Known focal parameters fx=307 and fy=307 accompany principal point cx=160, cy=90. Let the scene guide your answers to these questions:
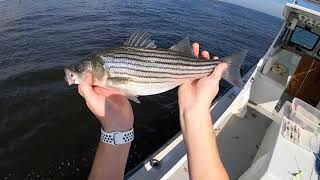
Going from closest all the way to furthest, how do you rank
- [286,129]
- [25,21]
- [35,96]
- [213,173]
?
1. [213,173]
2. [286,129]
3. [35,96]
4. [25,21]

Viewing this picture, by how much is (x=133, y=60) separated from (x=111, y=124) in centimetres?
80

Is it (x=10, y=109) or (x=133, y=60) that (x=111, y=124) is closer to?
(x=133, y=60)

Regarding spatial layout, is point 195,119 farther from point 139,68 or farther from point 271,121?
point 271,121

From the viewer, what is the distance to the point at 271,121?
26.3 ft

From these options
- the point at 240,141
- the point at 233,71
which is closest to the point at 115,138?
the point at 233,71

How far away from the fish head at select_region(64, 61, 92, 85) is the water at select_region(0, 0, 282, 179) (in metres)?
4.29

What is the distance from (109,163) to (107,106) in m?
0.61

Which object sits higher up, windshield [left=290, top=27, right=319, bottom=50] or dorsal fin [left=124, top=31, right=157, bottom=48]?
dorsal fin [left=124, top=31, right=157, bottom=48]

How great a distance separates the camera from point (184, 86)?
10.6 ft

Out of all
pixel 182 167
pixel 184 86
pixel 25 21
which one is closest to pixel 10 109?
pixel 182 167

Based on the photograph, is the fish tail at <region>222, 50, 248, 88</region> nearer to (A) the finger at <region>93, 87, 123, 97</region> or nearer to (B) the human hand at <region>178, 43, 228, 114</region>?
(B) the human hand at <region>178, 43, 228, 114</region>

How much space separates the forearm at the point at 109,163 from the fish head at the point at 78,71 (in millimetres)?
803

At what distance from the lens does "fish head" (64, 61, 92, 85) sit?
11.6 feet

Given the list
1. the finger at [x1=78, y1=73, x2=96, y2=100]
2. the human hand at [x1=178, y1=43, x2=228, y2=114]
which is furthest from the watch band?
the human hand at [x1=178, y1=43, x2=228, y2=114]
